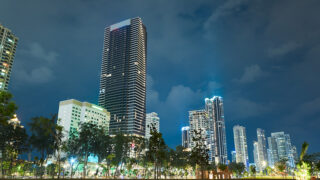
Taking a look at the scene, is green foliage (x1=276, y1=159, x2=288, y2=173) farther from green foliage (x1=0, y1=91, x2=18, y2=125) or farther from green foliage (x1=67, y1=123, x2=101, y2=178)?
green foliage (x1=0, y1=91, x2=18, y2=125)

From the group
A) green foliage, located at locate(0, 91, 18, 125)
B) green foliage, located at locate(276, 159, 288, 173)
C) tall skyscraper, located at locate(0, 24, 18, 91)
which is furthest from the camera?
tall skyscraper, located at locate(0, 24, 18, 91)

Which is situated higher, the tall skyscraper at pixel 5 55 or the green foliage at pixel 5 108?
the tall skyscraper at pixel 5 55

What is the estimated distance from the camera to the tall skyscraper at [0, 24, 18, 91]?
16988 cm

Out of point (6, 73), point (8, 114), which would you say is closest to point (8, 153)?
point (8, 114)

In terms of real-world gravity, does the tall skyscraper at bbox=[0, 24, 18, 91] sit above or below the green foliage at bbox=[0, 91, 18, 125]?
above

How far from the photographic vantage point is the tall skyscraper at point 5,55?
170 meters

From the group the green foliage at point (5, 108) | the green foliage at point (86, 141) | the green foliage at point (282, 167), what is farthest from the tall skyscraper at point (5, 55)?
the green foliage at point (282, 167)

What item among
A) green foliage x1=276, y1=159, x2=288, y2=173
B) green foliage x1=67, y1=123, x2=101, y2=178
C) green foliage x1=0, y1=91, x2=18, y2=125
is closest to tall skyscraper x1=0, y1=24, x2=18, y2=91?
green foliage x1=67, y1=123, x2=101, y2=178

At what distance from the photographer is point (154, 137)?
67812mm

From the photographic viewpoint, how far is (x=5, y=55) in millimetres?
174875

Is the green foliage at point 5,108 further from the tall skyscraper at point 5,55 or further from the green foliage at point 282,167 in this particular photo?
the tall skyscraper at point 5,55

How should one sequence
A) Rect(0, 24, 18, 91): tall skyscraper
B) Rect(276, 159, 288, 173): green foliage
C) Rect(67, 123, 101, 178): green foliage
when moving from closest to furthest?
Rect(67, 123, 101, 178): green foliage, Rect(276, 159, 288, 173): green foliage, Rect(0, 24, 18, 91): tall skyscraper

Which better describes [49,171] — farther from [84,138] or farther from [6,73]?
[6,73]

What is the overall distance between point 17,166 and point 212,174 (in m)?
82.7
